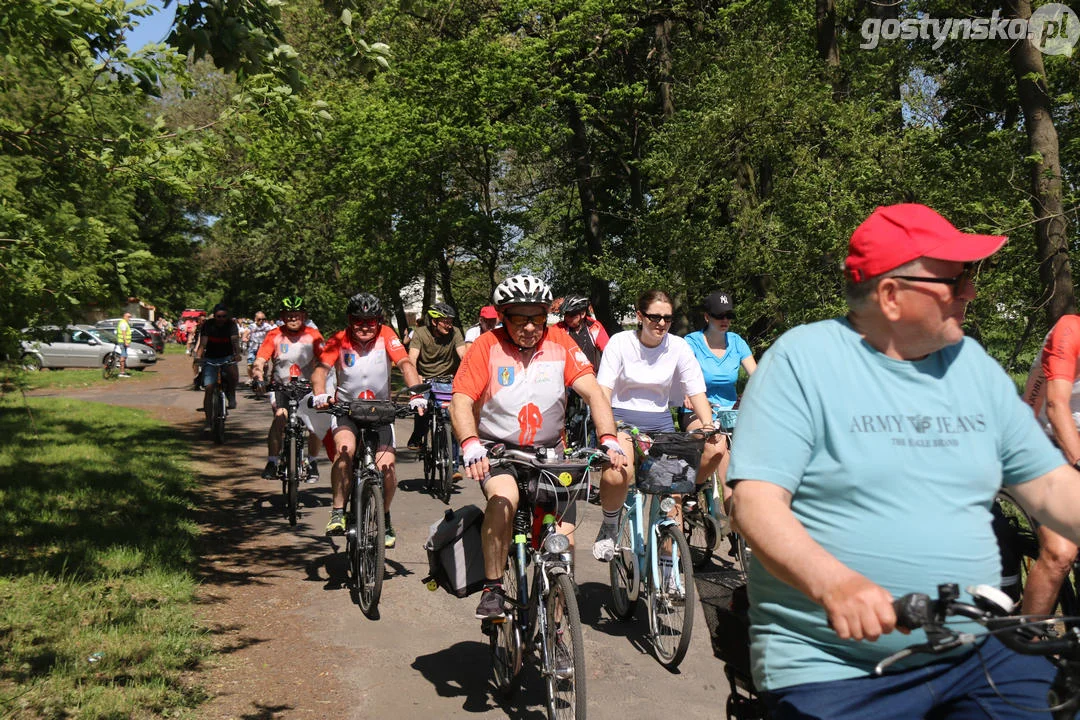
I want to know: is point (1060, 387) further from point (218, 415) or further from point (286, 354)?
point (218, 415)

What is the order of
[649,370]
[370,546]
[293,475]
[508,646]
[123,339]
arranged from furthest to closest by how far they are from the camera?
1. [123,339]
2. [293,475]
3. [370,546]
4. [649,370]
5. [508,646]

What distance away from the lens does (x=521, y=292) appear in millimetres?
5332

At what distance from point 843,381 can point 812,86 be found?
14.4 m

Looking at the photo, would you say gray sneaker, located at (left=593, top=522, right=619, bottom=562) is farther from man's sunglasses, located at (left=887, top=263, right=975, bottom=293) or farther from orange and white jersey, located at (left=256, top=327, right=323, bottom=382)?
orange and white jersey, located at (left=256, top=327, right=323, bottom=382)

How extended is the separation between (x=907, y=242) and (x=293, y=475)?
28.3ft

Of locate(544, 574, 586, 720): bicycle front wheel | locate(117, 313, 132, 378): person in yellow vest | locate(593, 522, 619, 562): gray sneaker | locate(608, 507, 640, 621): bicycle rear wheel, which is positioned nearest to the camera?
locate(544, 574, 586, 720): bicycle front wheel

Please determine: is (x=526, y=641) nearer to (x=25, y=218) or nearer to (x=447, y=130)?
(x=25, y=218)

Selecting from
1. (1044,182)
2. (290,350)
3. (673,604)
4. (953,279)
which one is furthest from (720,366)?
(953,279)

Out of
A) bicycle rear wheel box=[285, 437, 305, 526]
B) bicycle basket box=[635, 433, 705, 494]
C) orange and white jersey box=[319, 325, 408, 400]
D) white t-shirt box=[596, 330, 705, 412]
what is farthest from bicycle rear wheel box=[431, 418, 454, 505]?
bicycle basket box=[635, 433, 705, 494]

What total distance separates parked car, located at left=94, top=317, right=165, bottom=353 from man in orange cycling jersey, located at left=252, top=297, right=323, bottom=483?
117ft

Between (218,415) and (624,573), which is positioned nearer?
(624,573)

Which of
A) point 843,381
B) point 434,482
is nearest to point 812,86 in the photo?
point 434,482

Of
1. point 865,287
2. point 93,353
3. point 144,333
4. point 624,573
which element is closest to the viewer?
point 865,287

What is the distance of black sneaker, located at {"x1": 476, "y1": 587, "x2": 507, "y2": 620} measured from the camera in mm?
5246
